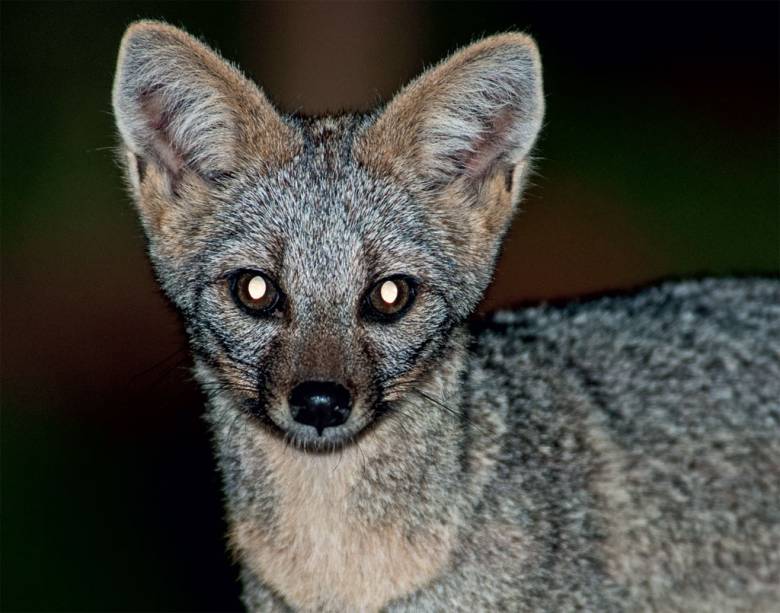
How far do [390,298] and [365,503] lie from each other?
835 mm

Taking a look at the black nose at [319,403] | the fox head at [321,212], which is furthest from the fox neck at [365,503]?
the black nose at [319,403]

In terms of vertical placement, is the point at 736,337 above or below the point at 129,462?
above

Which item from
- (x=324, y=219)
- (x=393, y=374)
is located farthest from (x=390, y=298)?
(x=324, y=219)

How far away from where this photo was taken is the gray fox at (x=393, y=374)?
173 inches

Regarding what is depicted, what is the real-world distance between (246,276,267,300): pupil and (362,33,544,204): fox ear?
28.6 inches

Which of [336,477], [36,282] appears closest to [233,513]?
[336,477]

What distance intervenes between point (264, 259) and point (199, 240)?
1.22 ft

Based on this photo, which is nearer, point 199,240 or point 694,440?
point 199,240

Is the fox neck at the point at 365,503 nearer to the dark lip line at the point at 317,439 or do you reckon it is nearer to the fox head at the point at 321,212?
the dark lip line at the point at 317,439

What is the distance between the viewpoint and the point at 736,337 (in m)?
5.50

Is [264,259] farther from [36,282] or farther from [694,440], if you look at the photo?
[36,282]

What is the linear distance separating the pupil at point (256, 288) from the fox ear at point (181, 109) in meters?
0.60

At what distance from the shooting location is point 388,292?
14.6 feet

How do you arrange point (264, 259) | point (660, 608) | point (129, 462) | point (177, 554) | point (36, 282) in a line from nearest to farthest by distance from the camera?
point (264, 259) → point (660, 608) → point (177, 554) → point (129, 462) → point (36, 282)
